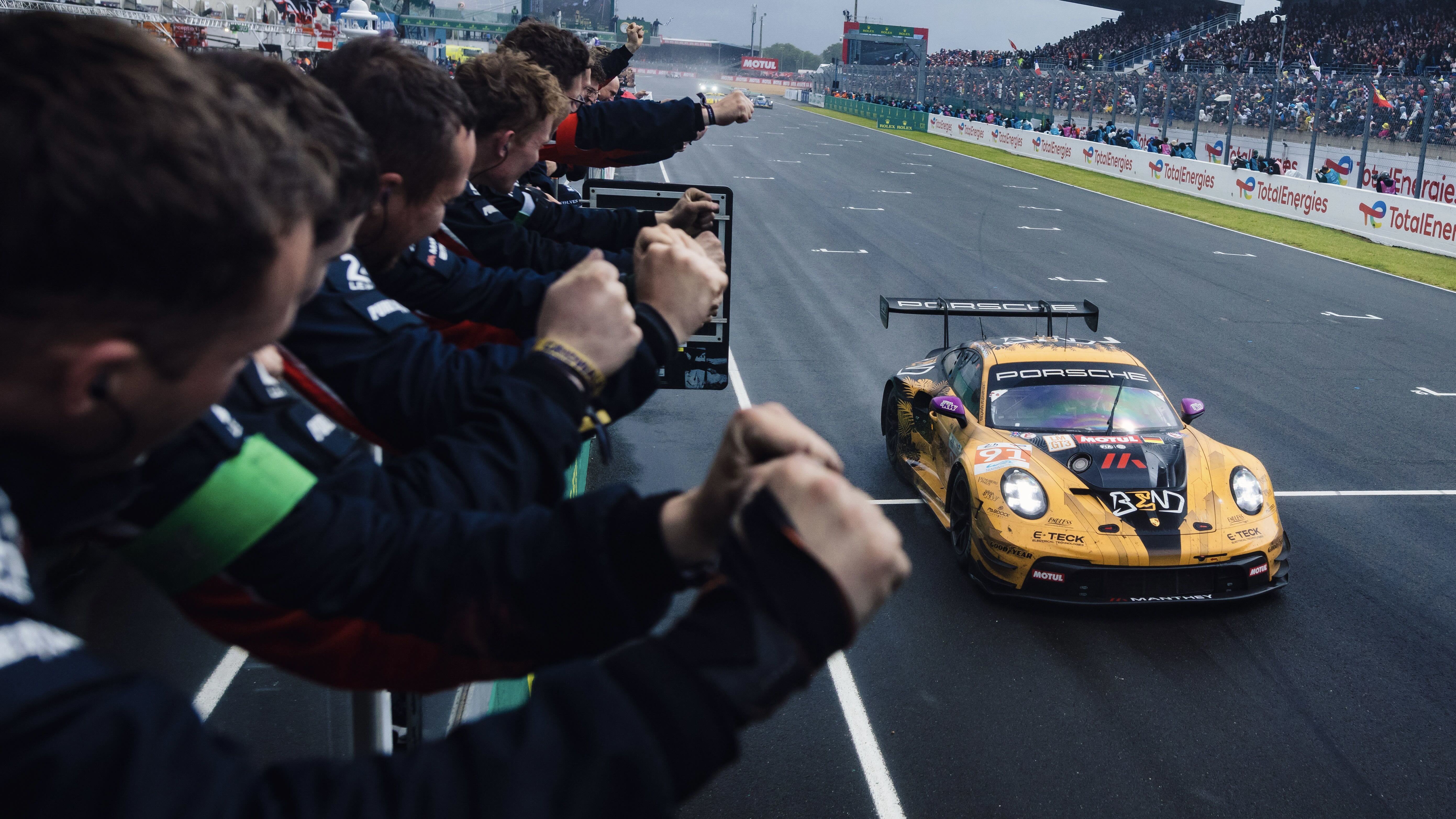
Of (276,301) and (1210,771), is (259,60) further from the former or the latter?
(1210,771)

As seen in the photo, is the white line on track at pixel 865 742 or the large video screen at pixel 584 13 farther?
the large video screen at pixel 584 13

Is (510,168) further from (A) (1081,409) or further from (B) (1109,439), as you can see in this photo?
(A) (1081,409)

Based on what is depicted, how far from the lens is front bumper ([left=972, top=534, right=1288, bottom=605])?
20.9ft

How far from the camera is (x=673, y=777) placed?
0.89m

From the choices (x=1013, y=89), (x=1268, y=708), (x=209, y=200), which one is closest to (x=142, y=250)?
(x=209, y=200)

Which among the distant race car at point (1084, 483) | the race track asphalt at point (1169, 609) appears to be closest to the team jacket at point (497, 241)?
the race track asphalt at point (1169, 609)

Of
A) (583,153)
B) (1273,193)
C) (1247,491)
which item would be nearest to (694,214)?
(583,153)

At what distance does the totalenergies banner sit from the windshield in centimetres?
1676

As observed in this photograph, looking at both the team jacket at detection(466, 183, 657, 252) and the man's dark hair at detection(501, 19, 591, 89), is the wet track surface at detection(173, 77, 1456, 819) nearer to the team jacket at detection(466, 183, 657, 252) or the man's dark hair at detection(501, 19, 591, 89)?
the team jacket at detection(466, 183, 657, 252)

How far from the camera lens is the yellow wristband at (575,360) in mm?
1556

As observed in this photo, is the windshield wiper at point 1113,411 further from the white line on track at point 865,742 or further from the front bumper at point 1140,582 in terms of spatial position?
the white line on track at point 865,742

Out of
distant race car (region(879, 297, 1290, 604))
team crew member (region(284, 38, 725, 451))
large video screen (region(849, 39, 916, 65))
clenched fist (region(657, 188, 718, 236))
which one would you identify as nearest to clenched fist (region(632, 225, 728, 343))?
team crew member (region(284, 38, 725, 451))

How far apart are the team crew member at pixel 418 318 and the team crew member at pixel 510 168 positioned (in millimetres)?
623

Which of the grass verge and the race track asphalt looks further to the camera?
the grass verge
